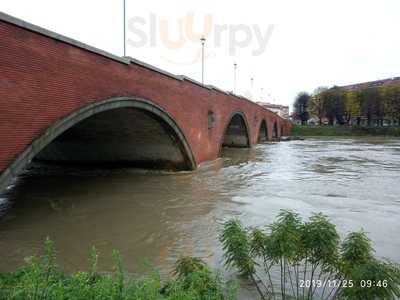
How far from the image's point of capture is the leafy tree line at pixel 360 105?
64062mm

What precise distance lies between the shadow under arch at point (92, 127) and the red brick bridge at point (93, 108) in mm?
21

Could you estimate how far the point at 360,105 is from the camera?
68438 millimetres

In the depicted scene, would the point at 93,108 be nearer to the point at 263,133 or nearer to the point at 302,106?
the point at 263,133

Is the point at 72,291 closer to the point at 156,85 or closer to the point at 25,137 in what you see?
the point at 25,137

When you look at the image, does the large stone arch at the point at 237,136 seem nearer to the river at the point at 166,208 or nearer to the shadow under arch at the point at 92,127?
the river at the point at 166,208

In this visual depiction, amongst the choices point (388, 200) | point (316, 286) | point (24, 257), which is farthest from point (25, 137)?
point (388, 200)

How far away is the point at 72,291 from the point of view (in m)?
3.76

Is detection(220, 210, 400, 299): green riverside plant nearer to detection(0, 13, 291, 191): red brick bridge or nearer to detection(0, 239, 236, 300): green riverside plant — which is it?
detection(0, 239, 236, 300): green riverside plant

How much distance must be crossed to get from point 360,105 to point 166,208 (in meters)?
66.7

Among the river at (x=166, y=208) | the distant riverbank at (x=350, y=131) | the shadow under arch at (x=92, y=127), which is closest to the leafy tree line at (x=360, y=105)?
the distant riverbank at (x=350, y=131)

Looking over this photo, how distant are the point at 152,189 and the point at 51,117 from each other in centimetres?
552

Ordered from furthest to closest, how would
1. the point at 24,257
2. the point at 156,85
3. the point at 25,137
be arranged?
the point at 156,85
the point at 25,137
the point at 24,257

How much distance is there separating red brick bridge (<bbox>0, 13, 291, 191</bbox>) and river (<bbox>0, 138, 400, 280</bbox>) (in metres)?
1.30

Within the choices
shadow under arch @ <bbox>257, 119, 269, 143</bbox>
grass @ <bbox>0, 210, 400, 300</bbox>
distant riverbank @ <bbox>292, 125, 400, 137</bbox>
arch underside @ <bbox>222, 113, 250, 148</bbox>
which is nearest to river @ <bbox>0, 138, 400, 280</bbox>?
grass @ <bbox>0, 210, 400, 300</bbox>
